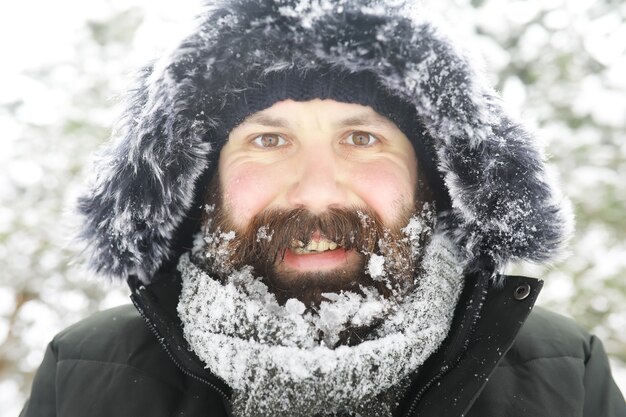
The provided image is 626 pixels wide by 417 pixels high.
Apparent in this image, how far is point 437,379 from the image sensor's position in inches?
62.5

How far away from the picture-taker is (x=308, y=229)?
5.44 ft

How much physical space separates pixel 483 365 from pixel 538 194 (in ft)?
1.91

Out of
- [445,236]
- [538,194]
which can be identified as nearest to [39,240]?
[445,236]

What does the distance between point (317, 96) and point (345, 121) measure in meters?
0.13

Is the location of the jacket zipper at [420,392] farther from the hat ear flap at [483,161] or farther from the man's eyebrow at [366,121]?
the man's eyebrow at [366,121]

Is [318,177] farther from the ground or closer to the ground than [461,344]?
farther from the ground

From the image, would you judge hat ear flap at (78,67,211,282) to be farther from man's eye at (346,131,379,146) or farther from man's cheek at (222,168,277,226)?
man's eye at (346,131,379,146)

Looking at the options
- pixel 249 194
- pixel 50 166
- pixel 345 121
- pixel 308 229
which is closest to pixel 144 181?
pixel 249 194

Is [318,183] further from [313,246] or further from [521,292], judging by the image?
[521,292]

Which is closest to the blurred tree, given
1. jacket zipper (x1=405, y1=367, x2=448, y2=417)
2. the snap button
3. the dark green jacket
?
the dark green jacket

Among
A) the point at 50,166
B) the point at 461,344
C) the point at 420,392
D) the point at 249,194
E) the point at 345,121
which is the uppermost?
the point at 345,121

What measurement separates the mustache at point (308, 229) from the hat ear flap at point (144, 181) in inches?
13.3

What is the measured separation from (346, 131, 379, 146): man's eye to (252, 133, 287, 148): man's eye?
241mm

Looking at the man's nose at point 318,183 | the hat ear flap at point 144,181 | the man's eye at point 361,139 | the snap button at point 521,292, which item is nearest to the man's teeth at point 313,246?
the man's nose at point 318,183
